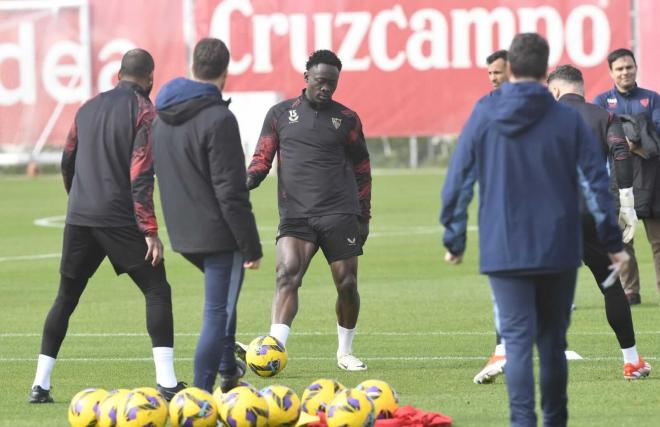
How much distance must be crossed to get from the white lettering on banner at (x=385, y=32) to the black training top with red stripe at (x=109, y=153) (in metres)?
23.0

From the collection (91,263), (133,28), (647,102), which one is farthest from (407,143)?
(91,263)

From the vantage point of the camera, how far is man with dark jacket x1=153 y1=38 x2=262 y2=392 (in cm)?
885

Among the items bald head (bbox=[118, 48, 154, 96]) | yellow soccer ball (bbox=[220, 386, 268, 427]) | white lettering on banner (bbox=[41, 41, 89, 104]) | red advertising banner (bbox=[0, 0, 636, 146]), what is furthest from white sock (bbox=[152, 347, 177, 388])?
white lettering on banner (bbox=[41, 41, 89, 104])

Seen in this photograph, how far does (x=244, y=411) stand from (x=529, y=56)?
2.60m

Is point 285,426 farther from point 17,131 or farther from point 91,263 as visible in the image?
point 17,131

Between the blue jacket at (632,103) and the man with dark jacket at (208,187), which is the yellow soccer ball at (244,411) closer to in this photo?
the man with dark jacket at (208,187)

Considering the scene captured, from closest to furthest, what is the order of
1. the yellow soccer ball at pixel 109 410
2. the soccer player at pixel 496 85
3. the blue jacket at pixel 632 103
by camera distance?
the yellow soccer ball at pixel 109 410
the soccer player at pixel 496 85
the blue jacket at pixel 632 103

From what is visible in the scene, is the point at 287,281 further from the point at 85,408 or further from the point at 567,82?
the point at 85,408

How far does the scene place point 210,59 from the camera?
354 inches

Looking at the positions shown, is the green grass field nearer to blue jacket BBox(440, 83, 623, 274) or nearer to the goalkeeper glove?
the goalkeeper glove

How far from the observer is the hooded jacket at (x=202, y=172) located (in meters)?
8.84

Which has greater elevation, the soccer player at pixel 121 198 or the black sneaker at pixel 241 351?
the soccer player at pixel 121 198

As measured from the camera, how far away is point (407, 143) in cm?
7619

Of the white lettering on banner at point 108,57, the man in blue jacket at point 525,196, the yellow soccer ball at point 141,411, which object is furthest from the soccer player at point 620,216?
the white lettering on banner at point 108,57
